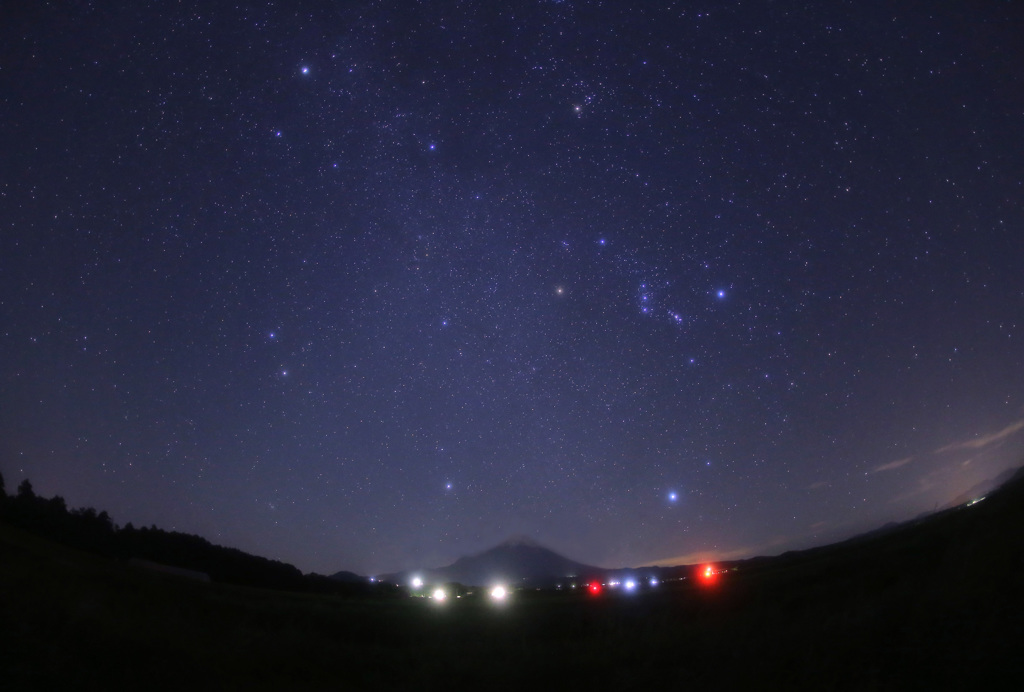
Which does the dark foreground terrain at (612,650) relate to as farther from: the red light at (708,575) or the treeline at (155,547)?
the treeline at (155,547)

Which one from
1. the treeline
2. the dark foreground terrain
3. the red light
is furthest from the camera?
the treeline

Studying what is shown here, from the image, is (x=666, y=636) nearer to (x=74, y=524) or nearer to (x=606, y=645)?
(x=606, y=645)

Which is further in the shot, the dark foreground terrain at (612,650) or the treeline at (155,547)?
the treeline at (155,547)

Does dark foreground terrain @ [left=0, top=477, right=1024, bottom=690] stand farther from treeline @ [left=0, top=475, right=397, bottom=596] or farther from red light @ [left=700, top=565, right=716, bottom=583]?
treeline @ [left=0, top=475, right=397, bottom=596]

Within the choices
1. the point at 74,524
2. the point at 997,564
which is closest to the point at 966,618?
the point at 997,564

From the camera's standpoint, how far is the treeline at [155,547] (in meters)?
48.4

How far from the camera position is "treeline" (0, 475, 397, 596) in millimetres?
48375

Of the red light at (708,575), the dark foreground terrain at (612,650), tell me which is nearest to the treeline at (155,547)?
the red light at (708,575)

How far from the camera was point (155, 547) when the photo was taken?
193 ft

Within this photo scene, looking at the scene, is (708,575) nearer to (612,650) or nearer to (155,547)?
(612,650)

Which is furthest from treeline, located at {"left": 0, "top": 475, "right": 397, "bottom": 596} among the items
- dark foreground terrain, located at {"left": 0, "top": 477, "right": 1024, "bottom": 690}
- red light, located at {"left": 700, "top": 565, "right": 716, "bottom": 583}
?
dark foreground terrain, located at {"left": 0, "top": 477, "right": 1024, "bottom": 690}

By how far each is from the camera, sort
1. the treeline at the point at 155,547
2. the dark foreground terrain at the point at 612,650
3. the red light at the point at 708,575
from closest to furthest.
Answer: the dark foreground terrain at the point at 612,650, the red light at the point at 708,575, the treeline at the point at 155,547

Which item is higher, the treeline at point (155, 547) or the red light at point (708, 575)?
the treeline at point (155, 547)

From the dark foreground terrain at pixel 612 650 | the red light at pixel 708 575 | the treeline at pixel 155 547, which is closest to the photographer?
the dark foreground terrain at pixel 612 650
